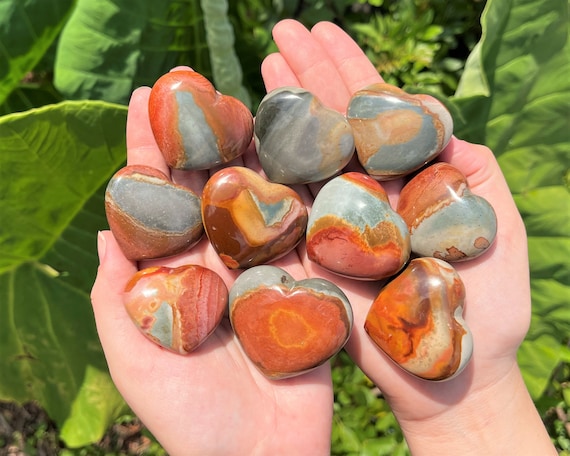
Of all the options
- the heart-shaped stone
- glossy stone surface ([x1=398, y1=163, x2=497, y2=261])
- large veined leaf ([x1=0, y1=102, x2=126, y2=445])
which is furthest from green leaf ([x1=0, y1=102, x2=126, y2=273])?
glossy stone surface ([x1=398, y1=163, x2=497, y2=261])

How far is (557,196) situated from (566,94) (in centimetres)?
22

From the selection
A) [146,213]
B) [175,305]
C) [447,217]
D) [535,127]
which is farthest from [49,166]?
[535,127]

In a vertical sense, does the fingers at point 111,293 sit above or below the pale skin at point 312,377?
above

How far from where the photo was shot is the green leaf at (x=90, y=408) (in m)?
1.48

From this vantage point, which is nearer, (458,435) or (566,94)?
(458,435)

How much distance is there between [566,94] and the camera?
4.14 ft

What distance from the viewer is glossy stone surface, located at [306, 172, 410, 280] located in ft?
3.31

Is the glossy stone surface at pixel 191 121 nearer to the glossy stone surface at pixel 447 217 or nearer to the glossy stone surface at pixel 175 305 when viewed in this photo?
the glossy stone surface at pixel 175 305

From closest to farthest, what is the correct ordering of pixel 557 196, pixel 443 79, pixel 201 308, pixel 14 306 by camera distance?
pixel 201 308 < pixel 557 196 < pixel 14 306 < pixel 443 79

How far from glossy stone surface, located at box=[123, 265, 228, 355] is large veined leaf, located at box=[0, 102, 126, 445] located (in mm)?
399

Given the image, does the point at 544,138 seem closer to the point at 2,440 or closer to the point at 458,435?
the point at 458,435

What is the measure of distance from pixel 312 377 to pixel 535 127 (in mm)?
748

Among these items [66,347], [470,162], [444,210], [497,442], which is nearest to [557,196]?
[470,162]

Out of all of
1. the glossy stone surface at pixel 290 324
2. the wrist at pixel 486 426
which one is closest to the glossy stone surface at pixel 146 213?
the glossy stone surface at pixel 290 324
